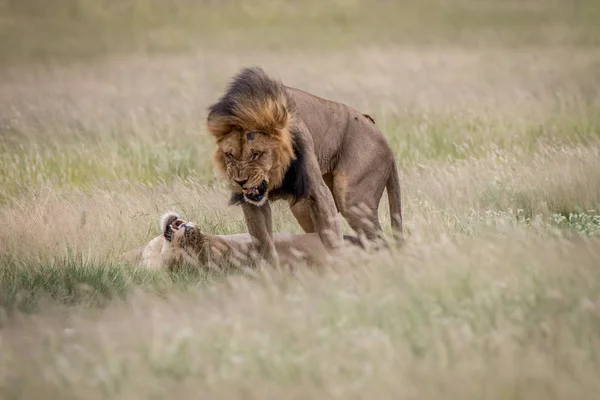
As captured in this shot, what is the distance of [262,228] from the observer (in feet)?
24.9

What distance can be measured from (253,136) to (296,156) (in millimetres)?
364

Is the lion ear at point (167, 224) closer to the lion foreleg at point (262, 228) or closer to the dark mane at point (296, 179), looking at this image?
the lion foreleg at point (262, 228)

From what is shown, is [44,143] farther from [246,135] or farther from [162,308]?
[162,308]

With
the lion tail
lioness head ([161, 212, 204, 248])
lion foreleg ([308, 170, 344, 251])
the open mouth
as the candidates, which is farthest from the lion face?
the lion tail

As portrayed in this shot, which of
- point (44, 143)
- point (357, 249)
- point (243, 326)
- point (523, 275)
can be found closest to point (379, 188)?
point (357, 249)

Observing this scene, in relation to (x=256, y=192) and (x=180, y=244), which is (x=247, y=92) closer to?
(x=256, y=192)

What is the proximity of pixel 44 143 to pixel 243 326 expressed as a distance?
→ 28.3 ft

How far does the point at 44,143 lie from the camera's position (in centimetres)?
1344

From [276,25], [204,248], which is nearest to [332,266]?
[204,248]

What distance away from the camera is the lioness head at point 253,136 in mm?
7086

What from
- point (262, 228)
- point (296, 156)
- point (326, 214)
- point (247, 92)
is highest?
point (247, 92)

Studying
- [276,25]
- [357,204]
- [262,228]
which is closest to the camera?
[262,228]

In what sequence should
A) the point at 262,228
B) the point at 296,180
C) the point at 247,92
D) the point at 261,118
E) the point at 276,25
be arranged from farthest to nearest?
the point at 276,25 → the point at 262,228 → the point at 296,180 → the point at 247,92 → the point at 261,118

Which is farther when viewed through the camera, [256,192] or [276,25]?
[276,25]
